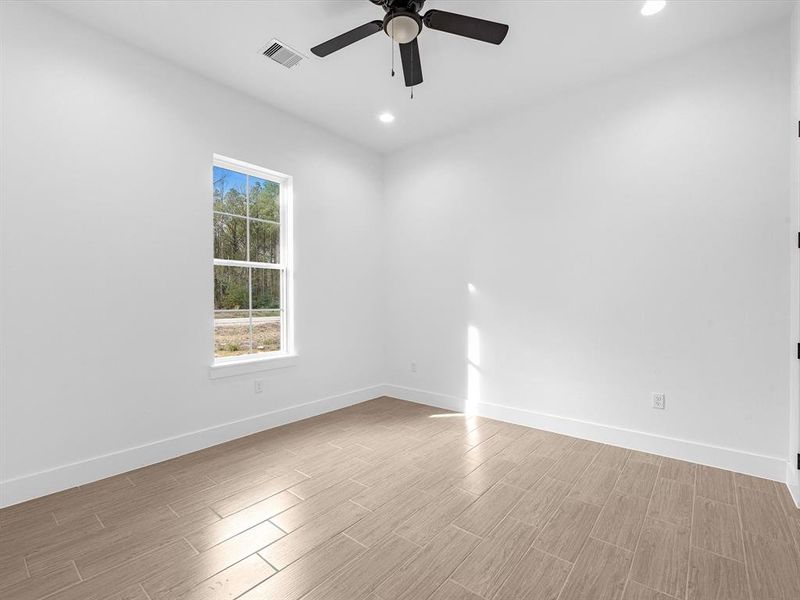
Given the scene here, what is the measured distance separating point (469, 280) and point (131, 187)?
3003 millimetres

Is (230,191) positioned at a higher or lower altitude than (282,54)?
lower

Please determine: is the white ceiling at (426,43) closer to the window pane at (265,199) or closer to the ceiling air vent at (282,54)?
the ceiling air vent at (282,54)

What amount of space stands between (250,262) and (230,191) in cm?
65

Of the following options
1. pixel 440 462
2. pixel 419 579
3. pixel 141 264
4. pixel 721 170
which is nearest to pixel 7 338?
pixel 141 264

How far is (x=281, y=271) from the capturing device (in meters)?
3.88

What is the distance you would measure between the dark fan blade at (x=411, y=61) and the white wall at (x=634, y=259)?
1502 mm

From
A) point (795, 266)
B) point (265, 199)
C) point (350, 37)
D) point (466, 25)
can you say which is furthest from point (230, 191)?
point (795, 266)

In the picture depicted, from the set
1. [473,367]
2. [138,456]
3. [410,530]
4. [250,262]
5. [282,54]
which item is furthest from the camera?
[473,367]

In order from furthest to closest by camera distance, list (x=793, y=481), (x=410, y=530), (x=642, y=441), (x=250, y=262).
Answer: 1. (x=250, y=262)
2. (x=642, y=441)
3. (x=793, y=481)
4. (x=410, y=530)

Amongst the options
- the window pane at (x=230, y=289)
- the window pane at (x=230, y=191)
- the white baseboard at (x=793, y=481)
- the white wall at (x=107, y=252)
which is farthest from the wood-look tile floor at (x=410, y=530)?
the window pane at (x=230, y=191)

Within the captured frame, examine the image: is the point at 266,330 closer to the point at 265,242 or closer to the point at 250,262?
the point at 250,262

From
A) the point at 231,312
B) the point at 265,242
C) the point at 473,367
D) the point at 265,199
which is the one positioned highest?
the point at 265,199

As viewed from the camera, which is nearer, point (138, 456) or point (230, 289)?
point (138, 456)

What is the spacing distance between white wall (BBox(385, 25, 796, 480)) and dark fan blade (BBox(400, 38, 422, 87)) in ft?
4.93
